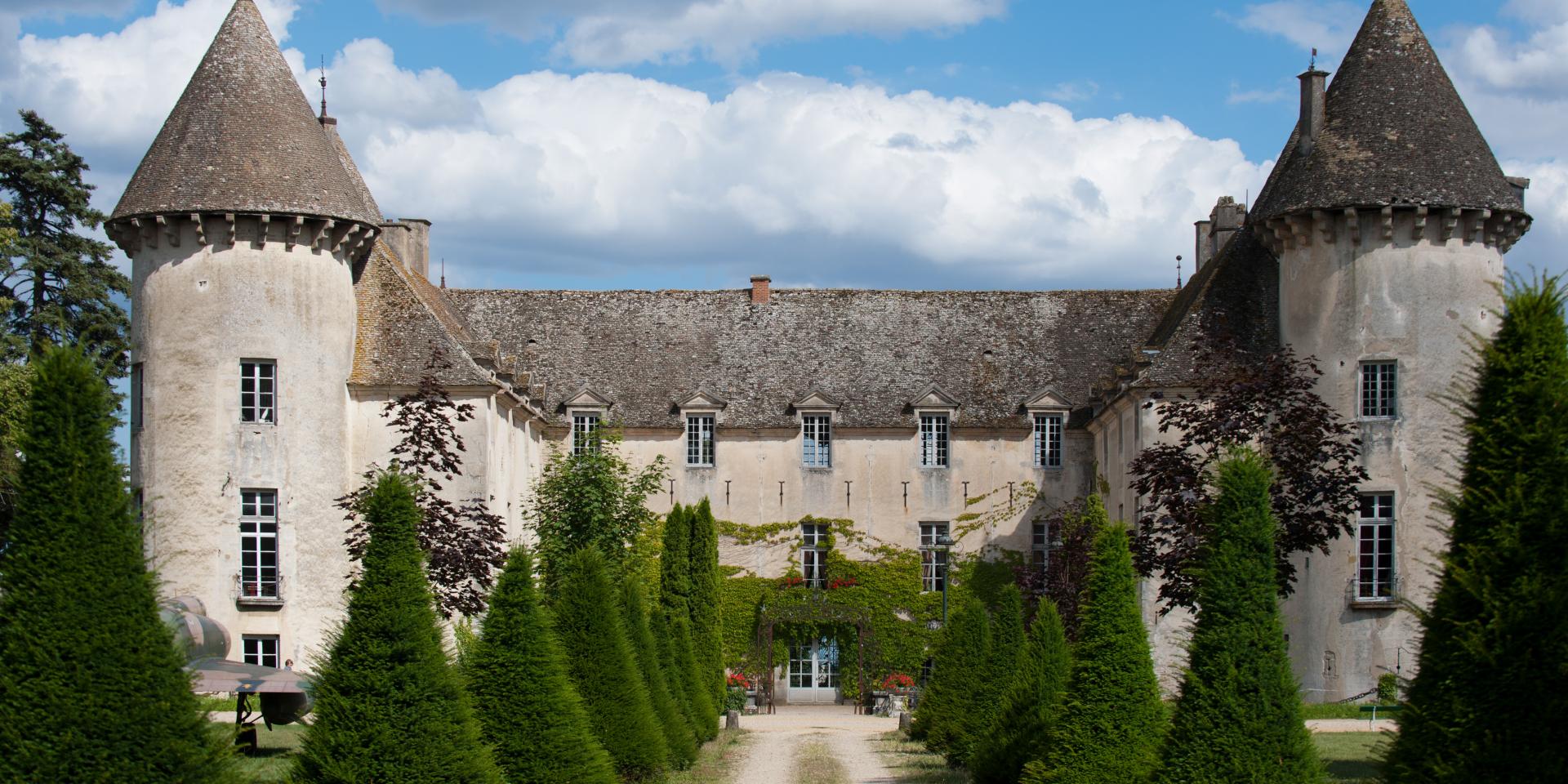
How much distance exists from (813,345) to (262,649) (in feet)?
53.5

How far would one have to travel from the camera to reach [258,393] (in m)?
30.5

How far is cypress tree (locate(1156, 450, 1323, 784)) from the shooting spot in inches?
465

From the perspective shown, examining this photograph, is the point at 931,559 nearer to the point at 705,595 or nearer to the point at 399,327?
the point at 705,595

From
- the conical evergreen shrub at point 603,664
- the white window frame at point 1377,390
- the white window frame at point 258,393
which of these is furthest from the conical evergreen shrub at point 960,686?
the white window frame at point 258,393

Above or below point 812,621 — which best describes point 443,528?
above

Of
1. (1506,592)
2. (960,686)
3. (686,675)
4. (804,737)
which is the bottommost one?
(804,737)

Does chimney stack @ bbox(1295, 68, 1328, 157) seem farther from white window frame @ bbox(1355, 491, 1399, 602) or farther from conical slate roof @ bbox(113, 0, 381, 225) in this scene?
conical slate roof @ bbox(113, 0, 381, 225)

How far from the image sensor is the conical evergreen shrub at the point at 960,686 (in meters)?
23.5

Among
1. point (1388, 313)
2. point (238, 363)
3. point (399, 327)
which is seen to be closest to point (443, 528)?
point (238, 363)

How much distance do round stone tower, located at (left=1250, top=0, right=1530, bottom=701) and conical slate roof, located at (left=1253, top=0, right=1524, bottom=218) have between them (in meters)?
0.03

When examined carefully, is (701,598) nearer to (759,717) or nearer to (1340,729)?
(759,717)

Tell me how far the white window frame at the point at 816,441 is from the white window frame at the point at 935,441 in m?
2.24

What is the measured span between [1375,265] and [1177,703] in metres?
20.0

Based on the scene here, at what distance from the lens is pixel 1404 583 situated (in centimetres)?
2969
